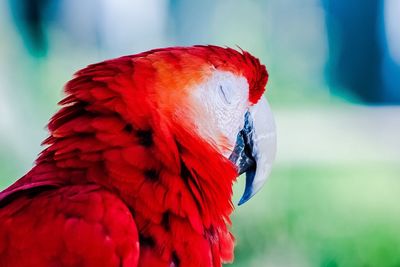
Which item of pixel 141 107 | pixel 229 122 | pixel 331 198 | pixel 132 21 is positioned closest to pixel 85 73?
pixel 141 107

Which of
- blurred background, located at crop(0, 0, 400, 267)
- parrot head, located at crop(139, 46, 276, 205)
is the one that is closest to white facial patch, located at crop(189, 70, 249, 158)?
parrot head, located at crop(139, 46, 276, 205)

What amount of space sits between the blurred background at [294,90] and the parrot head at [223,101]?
0.55 m

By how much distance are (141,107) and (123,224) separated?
153mm

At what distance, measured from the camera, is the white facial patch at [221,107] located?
0.75m

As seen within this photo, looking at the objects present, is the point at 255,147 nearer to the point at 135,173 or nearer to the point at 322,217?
the point at 135,173

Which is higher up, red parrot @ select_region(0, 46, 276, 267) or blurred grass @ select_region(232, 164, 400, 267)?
red parrot @ select_region(0, 46, 276, 267)

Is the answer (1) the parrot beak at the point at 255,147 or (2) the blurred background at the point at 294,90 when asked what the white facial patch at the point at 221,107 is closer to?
(1) the parrot beak at the point at 255,147

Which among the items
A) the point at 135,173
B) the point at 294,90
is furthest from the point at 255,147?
the point at 294,90

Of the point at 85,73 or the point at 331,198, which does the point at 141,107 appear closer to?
the point at 85,73

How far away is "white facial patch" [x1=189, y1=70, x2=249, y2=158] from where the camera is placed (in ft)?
2.46

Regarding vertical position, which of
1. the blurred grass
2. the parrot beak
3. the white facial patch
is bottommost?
the blurred grass

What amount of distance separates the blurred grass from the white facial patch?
2.11 ft

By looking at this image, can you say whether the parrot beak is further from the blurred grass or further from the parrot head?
the blurred grass

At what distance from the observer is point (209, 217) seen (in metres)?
0.71
